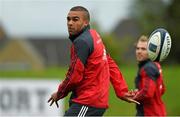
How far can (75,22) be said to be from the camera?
8.26 metres

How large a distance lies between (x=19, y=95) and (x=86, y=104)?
893 cm

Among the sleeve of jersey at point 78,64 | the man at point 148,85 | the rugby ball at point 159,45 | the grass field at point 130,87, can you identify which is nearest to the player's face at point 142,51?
the man at point 148,85

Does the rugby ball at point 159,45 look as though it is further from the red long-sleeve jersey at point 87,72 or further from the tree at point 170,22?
the tree at point 170,22

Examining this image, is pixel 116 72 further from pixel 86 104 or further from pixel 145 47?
pixel 145 47

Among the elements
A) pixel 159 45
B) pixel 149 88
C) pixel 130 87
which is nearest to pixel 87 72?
pixel 159 45

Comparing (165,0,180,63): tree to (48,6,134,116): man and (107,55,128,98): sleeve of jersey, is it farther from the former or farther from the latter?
(48,6,134,116): man

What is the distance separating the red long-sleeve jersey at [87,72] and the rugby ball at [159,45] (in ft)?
3.72

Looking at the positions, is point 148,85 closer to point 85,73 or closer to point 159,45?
point 159,45

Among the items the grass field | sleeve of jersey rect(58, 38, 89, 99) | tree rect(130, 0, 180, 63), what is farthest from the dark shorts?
tree rect(130, 0, 180, 63)

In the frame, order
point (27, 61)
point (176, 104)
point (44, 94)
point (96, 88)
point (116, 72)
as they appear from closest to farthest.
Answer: point (96, 88) → point (116, 72) → point (44, 94) → point (176, 104) → point (27, 61)

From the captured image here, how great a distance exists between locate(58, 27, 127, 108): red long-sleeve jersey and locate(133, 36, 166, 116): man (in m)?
1.76

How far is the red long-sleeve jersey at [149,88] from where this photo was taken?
10.1 meters

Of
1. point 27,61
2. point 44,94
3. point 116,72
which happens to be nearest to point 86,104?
point 116,72

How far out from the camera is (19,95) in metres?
17.0
